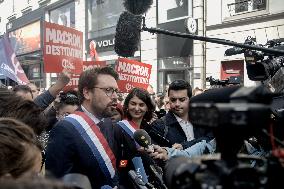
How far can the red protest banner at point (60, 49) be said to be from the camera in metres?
5.31

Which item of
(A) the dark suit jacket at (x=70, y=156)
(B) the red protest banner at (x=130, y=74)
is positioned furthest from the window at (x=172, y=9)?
(A) the dark suit jacket at (x=70, y=156)

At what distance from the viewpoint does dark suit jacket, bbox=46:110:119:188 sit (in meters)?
2.55

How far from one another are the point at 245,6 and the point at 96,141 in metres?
9.49

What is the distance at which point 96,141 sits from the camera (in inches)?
107

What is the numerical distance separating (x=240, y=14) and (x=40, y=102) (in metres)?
8.24

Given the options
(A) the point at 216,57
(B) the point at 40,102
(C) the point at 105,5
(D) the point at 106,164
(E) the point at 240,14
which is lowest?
(D) the point at 106,164

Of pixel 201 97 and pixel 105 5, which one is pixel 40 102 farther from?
pixel 105 5

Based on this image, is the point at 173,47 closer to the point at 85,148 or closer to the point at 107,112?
the point at 107,112

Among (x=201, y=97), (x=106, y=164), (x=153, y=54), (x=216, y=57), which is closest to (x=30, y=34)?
(x=153, y=54)

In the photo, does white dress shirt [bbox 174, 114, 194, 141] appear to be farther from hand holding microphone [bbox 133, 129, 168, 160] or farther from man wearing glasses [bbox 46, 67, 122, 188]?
hand holding microphone [bbox 133, 129, 168, 160]

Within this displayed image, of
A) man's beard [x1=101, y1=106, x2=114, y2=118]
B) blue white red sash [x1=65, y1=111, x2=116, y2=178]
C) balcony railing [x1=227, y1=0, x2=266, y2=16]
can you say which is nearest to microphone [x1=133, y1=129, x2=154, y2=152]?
blue white red sash [x1=65, y1=111, x2=116, y2=178]

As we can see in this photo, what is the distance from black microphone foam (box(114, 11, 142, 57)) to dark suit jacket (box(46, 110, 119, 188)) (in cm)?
70

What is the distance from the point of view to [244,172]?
874 millimetres

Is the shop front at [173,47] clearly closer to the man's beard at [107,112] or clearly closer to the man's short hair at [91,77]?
the man's short hair at [91,77]
